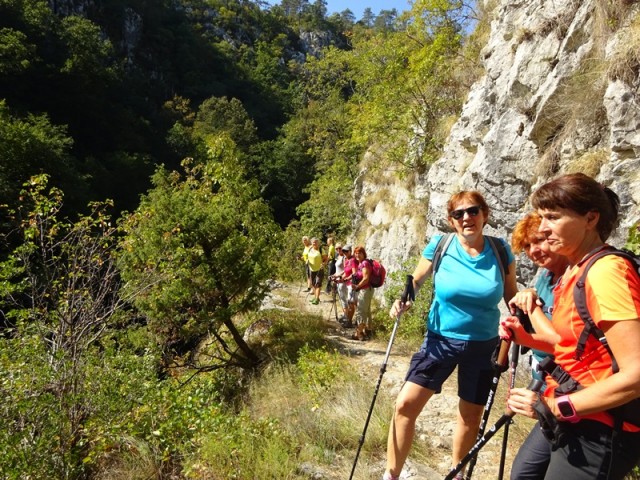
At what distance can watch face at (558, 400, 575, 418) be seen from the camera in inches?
53.6

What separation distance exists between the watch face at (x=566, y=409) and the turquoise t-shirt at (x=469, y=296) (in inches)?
43.7

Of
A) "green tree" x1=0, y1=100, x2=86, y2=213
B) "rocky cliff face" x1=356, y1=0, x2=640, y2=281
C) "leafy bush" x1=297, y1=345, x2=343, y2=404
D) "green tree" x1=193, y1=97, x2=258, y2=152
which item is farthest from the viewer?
"green tree" x1=193, y1=97, x2=258, y2=152

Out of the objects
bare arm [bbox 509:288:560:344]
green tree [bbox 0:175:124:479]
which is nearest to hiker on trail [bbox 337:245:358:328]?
green tree [bbox 0:175:124:479]

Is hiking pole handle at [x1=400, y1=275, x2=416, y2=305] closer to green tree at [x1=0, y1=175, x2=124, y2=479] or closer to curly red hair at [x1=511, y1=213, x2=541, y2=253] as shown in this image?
curly red hair at [x1=511, y1=213, x2=541, y2=253]

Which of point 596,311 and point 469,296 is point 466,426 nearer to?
point 469,296

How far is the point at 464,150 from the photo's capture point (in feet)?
28.0

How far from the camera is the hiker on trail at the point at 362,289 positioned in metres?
7.03

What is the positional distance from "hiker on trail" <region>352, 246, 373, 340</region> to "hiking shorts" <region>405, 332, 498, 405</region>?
173 inches

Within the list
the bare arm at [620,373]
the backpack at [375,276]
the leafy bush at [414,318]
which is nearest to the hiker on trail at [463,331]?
the bare arm at [620,373]

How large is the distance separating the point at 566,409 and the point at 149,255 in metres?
5.96

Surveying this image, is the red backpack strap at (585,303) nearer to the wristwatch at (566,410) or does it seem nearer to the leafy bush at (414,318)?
the wristwatch at (566,410)

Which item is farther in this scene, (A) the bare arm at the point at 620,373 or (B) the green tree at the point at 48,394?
(B) the green tree at the point at 48,394

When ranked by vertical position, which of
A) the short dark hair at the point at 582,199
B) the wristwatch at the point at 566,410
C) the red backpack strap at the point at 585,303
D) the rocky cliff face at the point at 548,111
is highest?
the rocky cliff face at the point at 548,111

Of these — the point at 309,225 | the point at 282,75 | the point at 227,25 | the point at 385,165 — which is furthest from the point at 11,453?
the point at 227,25
